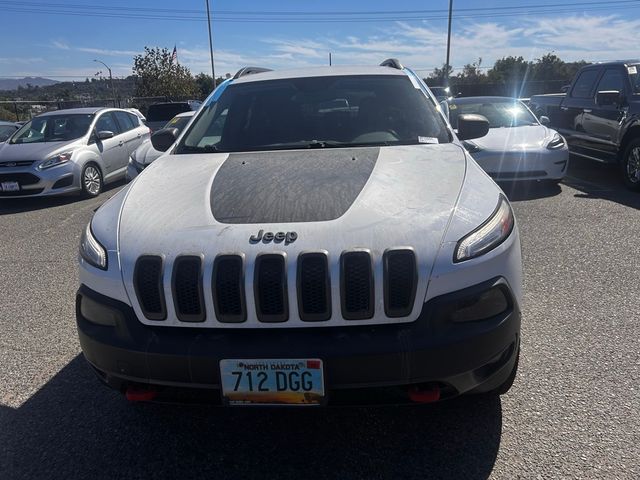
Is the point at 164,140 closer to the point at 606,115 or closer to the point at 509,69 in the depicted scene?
the point at 606,115

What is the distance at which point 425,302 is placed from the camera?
2023 millimetres

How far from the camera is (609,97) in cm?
810

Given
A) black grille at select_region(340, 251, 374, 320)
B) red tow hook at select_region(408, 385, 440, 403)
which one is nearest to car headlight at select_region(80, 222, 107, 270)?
black grille at select_region(340, 251, 374, 320)

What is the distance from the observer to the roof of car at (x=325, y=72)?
12.9ft

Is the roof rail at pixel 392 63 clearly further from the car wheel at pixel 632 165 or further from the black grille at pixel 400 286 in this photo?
the car wheel at pixel 632 165

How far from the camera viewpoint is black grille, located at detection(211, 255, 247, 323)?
2.03m

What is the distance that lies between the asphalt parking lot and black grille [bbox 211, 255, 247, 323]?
781 mm

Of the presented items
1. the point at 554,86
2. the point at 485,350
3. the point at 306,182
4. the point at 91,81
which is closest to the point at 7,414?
the point at 306,182

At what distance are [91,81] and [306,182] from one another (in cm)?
4526

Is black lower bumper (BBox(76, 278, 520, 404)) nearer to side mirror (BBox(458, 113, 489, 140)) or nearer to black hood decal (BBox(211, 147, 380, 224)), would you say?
black hood decal (BBox(211, 147, 380, 224))

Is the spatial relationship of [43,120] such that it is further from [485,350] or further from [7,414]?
[485,350]

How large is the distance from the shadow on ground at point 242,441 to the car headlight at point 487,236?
94cm

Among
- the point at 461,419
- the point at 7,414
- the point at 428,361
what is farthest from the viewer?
the point at 7,414

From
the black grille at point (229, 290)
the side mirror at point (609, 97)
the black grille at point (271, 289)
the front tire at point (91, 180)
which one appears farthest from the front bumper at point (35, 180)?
the side mirror at point (609, 97)
